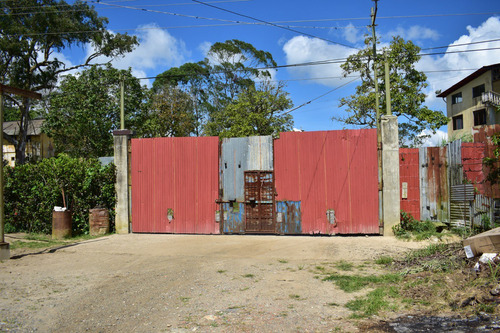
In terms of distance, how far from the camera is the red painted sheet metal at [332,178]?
1019cm

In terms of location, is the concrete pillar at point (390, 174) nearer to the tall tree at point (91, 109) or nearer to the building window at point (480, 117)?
the tall tree at point (91, 109)

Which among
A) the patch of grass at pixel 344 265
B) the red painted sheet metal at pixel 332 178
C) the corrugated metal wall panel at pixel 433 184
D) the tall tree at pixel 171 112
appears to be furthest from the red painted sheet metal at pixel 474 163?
the tall tree at pixel 171 112

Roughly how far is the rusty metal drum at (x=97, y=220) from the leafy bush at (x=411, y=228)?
8.27m

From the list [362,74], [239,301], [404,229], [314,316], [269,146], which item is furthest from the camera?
[362,74]

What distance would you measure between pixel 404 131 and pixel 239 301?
23.7 meters

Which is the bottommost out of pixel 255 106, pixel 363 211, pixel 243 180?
pixel 363 211

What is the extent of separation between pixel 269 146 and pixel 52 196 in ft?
21.5

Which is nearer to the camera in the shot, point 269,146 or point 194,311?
point 194,311

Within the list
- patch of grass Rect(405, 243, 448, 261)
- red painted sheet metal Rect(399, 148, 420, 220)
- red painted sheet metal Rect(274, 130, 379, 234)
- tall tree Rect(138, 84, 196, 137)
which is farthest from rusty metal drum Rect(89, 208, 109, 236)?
tall tree Rect(138, 84, 196, 137)

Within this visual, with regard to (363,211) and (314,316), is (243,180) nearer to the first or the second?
(363,211)

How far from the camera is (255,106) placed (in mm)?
28266

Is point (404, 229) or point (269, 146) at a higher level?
point (269, 146)

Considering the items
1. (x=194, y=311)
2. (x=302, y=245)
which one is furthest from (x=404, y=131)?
(x=194, y=311)

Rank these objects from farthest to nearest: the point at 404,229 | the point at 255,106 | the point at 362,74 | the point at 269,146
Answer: the point at 255,106 → the point at 362,74 → the point at 269,146 → the point at 404,229
